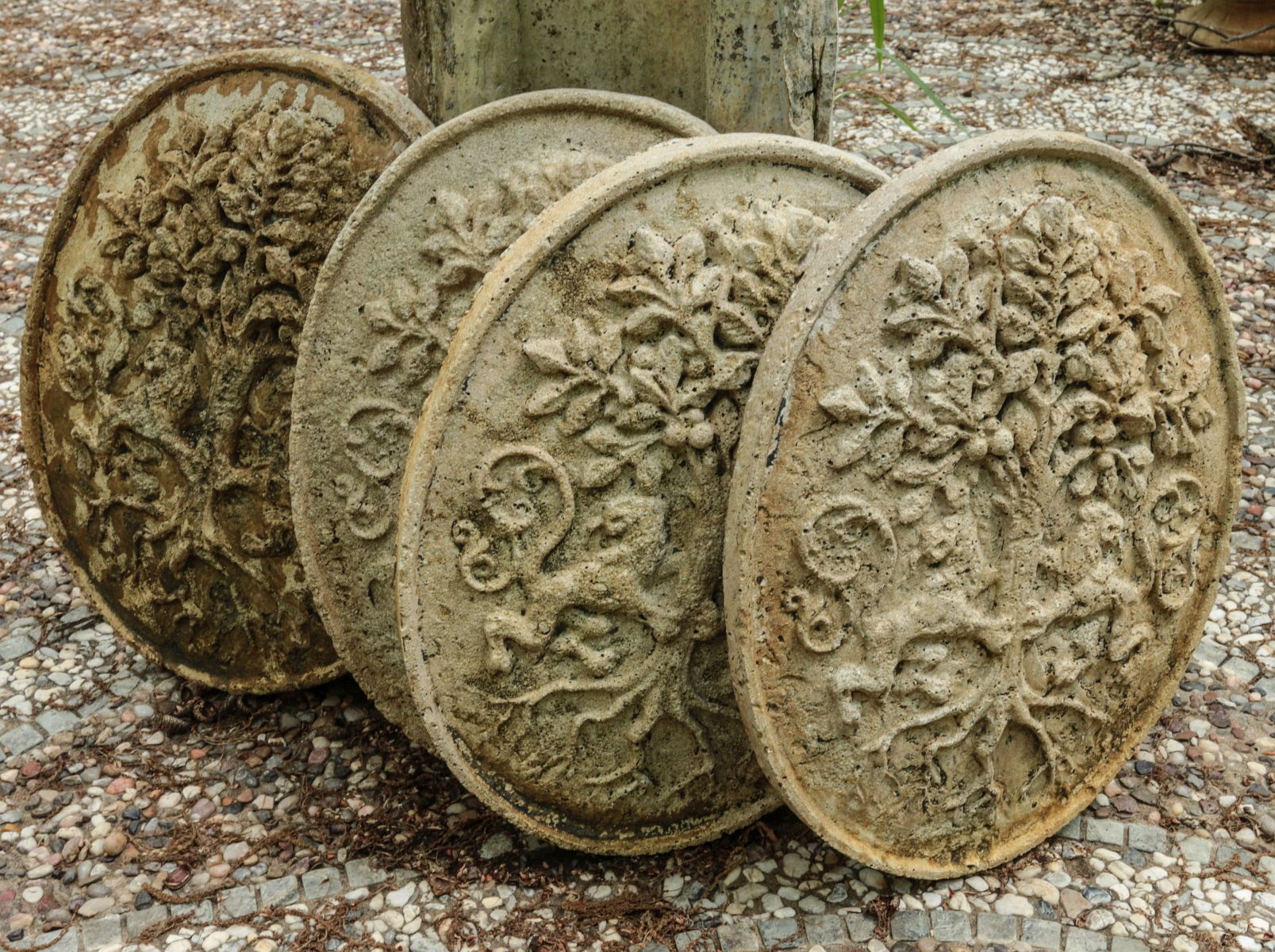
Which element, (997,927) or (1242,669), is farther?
(1242,669)

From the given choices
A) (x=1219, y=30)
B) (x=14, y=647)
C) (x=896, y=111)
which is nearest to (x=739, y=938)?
(x=14, y=647)

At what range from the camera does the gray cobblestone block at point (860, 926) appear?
278 cm

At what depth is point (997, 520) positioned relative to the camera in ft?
9.00

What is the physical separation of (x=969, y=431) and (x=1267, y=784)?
1289 mm

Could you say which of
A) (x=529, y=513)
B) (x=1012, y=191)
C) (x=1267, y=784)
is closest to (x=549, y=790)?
(x=529, y=513)

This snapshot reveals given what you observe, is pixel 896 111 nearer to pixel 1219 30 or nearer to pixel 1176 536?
pixel 1219 30

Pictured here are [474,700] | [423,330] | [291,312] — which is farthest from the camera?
[291,312]

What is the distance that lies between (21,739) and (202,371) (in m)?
1.02

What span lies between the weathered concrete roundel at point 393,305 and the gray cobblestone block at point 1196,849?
1747mm

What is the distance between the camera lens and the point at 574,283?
8.38 ft

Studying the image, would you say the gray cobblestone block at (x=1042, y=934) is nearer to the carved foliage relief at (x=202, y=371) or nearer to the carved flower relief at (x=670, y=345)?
the carved flower relief at (x=670, y=345)

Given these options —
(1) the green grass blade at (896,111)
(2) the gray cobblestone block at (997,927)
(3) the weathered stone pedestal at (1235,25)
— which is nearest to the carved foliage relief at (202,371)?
(2) the gray cobblestone block at (997,927)

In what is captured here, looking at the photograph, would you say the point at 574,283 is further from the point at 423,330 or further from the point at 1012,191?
the point at 1012,191

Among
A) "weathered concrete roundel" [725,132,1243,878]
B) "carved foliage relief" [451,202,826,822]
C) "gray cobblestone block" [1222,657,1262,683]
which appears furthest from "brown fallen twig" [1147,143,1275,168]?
"carved foliage relief" [451,202,826,822]
